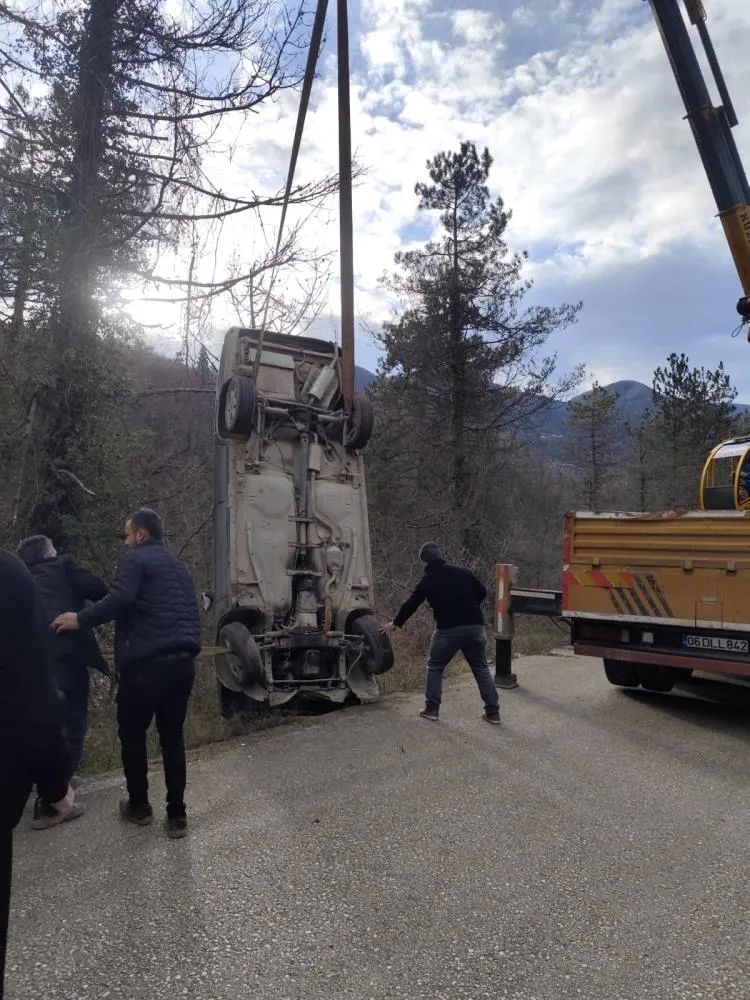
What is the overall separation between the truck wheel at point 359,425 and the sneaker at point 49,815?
14.7 feet

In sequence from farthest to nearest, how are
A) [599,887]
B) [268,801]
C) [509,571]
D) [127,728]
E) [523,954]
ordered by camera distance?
[509,571] → [268,801] → [127,728] → [599,887] → [523,954]

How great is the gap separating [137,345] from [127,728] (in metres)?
6.79

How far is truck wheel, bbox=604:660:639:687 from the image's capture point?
800 centimetres

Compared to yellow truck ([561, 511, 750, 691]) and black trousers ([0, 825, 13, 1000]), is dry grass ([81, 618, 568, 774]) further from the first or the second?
black trousers ([0, 825, 13, 1000])

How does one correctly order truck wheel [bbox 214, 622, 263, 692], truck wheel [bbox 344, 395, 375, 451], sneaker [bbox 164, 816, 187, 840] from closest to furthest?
sneaker [bbox 164, 816, 187, 840]
truck wheel [bbox 214, 622, 263, 692]
truck wheel [bbox 344, 395, 375, 451]

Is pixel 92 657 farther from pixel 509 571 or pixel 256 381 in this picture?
pixel 509 571

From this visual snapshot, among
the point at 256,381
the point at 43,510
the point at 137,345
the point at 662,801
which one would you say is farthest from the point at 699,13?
the point at 43,510

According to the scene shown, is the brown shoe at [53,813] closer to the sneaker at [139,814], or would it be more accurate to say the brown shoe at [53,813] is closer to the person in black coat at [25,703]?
the sneaker at [139,814]

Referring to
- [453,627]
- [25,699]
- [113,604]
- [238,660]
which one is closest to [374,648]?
[453,627]

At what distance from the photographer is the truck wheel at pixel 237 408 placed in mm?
7133

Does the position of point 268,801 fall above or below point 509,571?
below

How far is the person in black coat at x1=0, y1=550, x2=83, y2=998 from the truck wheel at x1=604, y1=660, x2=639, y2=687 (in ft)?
21.2

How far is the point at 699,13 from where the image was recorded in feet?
29.3

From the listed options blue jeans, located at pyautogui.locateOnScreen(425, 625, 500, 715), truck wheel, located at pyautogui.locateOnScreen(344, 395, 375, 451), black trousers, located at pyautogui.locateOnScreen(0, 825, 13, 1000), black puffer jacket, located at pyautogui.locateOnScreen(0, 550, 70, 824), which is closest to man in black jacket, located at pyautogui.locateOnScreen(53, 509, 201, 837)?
black puffer jacket, located at pyautogui.locateOnScreen(0, 550, 70, 824)
